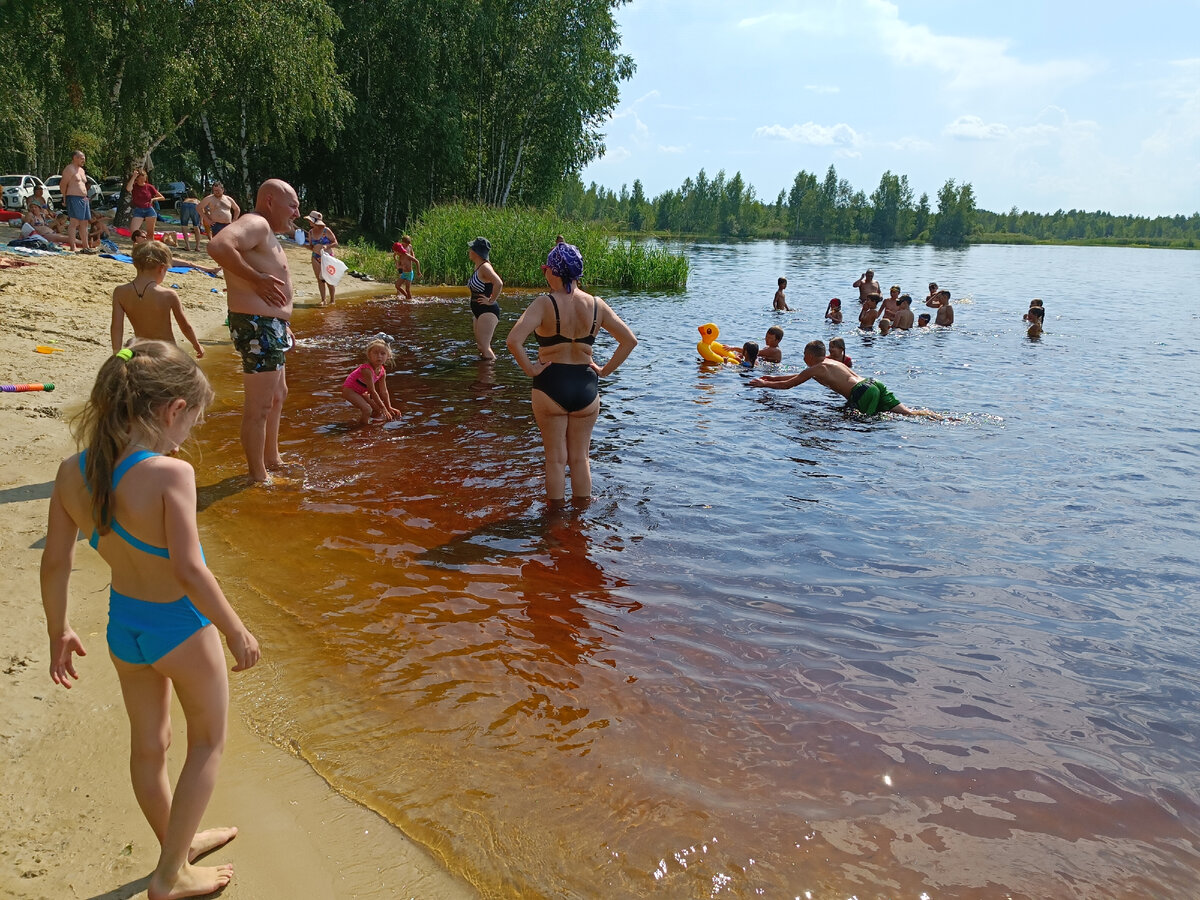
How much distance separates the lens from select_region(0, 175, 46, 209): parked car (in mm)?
28947

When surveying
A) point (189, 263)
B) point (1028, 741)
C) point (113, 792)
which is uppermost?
point (189, 263)

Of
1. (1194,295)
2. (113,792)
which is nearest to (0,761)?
(113,792)

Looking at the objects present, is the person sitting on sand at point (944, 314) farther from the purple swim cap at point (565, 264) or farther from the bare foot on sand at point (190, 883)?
the bare foot on sand at point (190, 883)

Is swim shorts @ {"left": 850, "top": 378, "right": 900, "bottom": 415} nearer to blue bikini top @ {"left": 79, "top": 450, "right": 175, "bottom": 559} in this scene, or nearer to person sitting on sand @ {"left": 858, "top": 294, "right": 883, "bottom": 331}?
person sitting on sand @ {"left": 858, "top": 294, "right": 883, "bottom": 331}

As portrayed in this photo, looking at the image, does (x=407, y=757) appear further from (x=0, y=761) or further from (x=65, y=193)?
(x=65, y=193)

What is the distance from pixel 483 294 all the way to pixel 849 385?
19.4ft

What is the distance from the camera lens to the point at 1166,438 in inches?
419

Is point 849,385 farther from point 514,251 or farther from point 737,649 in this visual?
point 514,251

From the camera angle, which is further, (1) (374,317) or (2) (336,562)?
(1) (374,317)

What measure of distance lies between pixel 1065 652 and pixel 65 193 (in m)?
21.4

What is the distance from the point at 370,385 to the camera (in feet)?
30.8

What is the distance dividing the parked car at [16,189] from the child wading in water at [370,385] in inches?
1023

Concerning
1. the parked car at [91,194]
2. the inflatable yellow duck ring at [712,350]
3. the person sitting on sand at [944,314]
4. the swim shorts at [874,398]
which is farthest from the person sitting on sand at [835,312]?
the parked car at [91,194]

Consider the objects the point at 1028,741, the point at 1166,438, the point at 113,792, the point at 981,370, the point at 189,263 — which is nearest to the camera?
the point at 113,792
